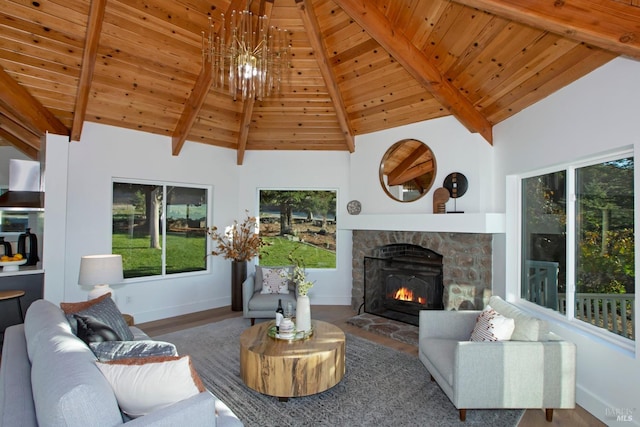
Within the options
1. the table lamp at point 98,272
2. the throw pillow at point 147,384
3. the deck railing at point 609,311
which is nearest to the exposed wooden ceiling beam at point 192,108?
the table lamp at point 98,272

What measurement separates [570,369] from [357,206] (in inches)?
148

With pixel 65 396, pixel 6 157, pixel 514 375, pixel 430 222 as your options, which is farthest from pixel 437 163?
pixel 6 157

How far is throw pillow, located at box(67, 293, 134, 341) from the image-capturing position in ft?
8.84

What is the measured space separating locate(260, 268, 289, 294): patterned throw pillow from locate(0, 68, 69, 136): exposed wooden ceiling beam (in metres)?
3.34

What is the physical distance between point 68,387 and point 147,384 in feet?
1.15

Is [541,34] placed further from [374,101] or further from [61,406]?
[61,406]

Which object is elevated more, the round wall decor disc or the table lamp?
the round wall decor disc

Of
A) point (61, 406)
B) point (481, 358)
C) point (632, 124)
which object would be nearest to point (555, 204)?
point (632, 124)

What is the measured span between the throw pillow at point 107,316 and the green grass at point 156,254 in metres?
2.69

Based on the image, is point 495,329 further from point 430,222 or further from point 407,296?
point 407,296

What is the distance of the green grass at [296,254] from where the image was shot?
265 inches

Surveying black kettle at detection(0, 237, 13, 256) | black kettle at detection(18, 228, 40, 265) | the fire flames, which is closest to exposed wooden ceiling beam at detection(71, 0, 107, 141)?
black kettle at detection(18, 228, 40, 265)

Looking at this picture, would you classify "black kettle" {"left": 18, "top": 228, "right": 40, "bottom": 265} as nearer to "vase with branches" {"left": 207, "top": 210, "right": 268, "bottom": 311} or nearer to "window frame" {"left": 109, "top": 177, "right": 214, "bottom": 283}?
"window frame" {"left": 109, "top": 177, "right": 214, "bottom": 283}

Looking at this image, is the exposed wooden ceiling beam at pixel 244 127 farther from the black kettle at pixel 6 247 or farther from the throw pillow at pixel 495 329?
the throw pillow at pixel 495 329
